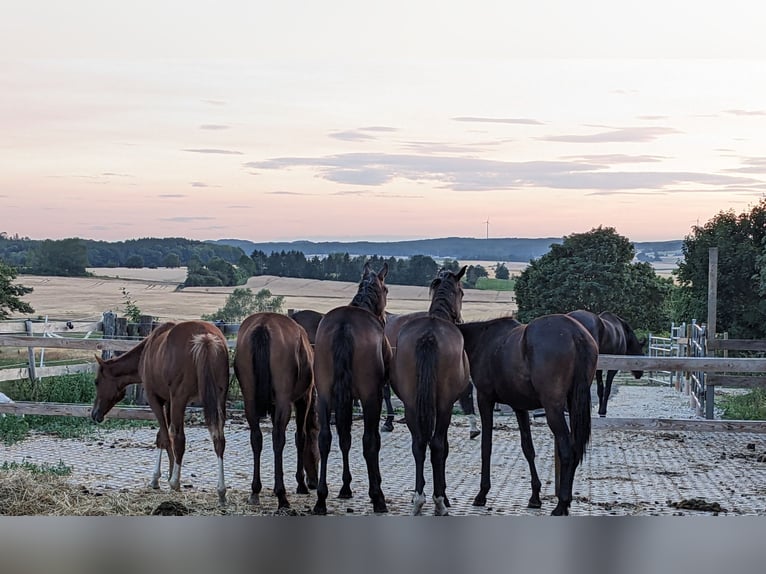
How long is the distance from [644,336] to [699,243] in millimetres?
3140

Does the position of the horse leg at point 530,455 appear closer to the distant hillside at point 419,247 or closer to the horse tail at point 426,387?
the horse tail at point 426,387

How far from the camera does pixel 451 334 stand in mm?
5426

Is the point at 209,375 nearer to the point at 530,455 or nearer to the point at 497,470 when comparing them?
the point at 530,455

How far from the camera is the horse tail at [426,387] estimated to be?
→ 205 inches

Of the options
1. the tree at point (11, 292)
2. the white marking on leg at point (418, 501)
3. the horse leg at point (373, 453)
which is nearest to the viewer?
the white marking on leg at point (418, 501)

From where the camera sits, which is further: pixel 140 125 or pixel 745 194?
pixel 745 194

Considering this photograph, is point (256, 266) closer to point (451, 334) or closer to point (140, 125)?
point (140, 125)

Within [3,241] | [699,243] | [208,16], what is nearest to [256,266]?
[3,241]

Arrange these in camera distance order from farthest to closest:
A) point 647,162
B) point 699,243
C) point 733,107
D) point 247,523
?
point 699,243 < point 647,162 < point 733,107 < point 247,523

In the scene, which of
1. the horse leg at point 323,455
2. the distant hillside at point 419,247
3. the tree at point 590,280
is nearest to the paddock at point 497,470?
the horse leg at point 323,455

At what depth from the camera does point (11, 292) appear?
12.1 metres

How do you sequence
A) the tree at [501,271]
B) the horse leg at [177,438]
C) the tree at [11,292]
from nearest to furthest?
the horse leg at [177,438]
the tree at [501,271]
the tree at [11,292]

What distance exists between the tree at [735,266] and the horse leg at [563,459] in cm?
959

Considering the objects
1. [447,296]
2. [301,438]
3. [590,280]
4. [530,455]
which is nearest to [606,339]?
[590,280]
